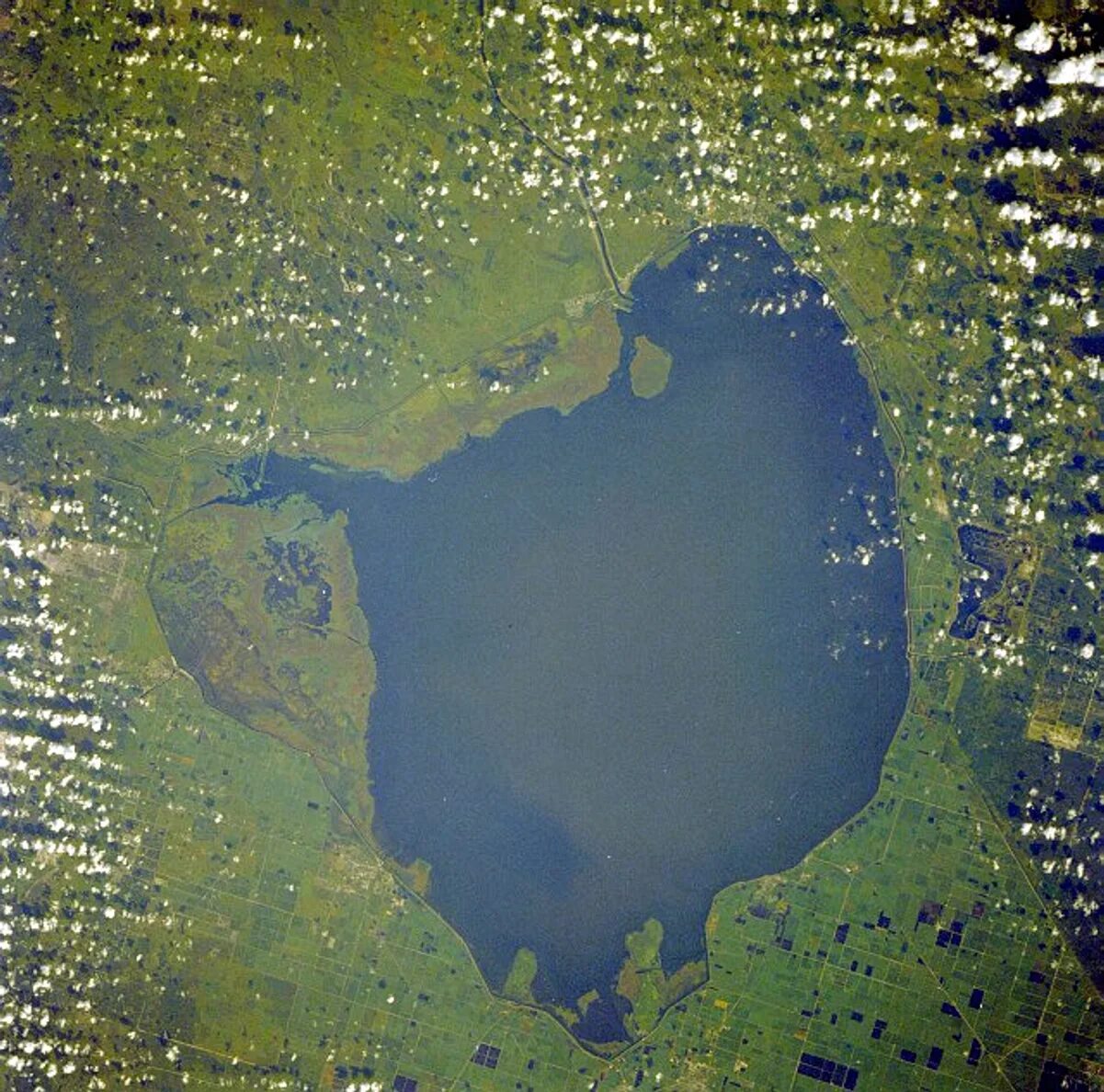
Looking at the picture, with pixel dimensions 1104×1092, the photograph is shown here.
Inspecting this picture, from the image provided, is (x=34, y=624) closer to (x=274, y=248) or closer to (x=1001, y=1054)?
(x=274, y=248)

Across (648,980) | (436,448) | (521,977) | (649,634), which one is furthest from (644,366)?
(521,977)

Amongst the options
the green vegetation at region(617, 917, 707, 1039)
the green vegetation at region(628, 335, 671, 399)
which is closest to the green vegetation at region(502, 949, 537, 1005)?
the green vegetation at region(617, 917, 707, 1039)

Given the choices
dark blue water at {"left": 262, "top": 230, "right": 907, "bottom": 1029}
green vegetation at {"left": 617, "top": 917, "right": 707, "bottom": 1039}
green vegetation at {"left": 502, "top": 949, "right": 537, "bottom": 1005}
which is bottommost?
green vegetation at {"left": 502, "top": 949, "right": 537, "bottom": 1005}

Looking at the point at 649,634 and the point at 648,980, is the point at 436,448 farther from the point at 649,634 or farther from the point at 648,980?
the point at 648,980

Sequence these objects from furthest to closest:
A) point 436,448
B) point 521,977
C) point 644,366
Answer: point 436,448
point 644,366
point 521,977

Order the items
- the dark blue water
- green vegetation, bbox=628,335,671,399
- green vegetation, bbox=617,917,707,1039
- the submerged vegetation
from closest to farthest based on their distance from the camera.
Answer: the submerged vegetation, green vegetation, bbox=617,917,707,1039, the dark blue water, green vegetation, bbox=628,335,671,399

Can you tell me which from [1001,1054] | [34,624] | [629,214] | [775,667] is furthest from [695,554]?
[34,624]

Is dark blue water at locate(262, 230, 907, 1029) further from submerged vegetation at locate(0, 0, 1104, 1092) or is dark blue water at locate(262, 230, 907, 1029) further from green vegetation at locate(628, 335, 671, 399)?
submerged vegetation at locate(0, 0, 1104, 1092)
